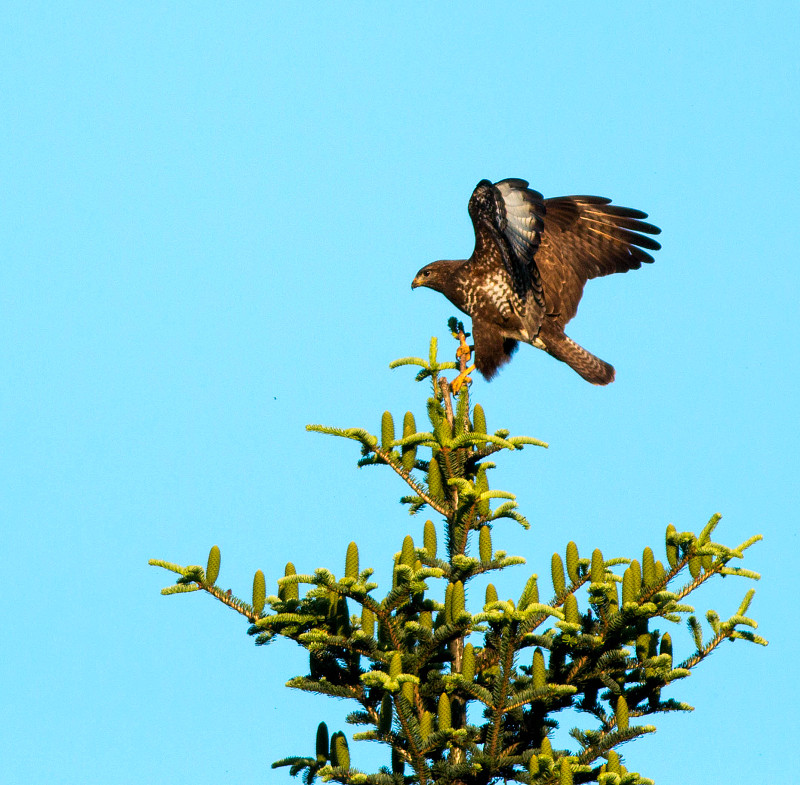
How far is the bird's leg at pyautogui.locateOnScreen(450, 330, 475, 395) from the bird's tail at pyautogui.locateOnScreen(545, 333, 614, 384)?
3.43ft

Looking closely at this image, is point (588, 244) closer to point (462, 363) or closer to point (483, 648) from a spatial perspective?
point (462, 363)

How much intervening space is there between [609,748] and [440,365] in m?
2.60

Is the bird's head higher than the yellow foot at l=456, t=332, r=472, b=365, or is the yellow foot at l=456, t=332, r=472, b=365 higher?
the bird's head

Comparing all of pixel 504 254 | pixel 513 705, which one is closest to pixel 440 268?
pixel 504 254

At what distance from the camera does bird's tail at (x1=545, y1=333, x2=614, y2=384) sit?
30.4ft

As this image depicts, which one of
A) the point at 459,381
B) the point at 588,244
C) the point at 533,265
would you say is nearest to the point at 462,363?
the point at 459,381

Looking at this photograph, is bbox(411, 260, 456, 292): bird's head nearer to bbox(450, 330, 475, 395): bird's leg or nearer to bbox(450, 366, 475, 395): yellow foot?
bbox(450, 330, 475, 395): bird's leg

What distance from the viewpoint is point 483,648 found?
5.96 meters

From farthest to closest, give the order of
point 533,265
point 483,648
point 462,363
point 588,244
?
point 588,244, point 533,265, point 462,363, point 483,648

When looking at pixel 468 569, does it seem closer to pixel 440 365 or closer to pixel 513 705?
pixel 513 705

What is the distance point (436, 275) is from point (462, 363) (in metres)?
2.32

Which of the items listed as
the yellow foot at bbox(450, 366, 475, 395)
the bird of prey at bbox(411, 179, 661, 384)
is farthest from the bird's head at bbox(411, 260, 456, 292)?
the yellow foot at bbox(450, 366, 475, 395)

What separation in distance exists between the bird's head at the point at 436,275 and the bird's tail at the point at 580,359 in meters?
1.18

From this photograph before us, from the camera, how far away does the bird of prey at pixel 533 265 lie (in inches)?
335
